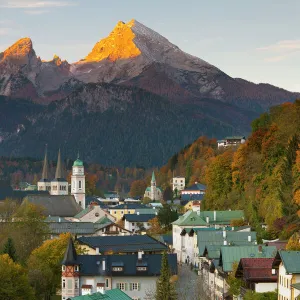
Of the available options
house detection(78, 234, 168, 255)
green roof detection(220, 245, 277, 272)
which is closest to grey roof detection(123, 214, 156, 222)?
house detection(78, 234, 168, 255)

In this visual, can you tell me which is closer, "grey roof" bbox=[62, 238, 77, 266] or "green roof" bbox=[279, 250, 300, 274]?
"green roof" bbox=[279, 250, 300, 274]

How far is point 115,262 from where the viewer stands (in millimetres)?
91062

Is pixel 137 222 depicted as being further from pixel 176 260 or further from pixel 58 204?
pixel 176 260

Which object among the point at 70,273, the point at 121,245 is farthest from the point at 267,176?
the point at 70,273

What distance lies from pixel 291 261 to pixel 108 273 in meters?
24.9

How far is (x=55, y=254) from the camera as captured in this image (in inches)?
3789

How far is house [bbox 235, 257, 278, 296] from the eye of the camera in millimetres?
71750

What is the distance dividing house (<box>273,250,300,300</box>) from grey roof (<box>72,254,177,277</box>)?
875 inches

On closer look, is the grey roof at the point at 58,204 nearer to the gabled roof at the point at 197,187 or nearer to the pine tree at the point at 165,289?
the gabled roof at the point at 197,187

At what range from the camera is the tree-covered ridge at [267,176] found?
104919 millimetres

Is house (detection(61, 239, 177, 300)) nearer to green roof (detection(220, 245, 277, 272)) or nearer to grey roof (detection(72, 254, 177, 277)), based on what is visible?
grey roof (detection(72, 254, 177, 277))

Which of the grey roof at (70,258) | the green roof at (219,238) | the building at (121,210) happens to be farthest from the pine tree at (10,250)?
the building at (121,210)

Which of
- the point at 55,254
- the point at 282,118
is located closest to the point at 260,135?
the point at 282,118

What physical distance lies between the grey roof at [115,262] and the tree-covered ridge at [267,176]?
1288 centimetres
